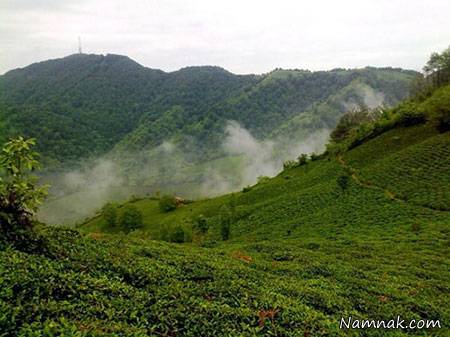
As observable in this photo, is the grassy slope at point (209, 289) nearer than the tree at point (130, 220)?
Yes

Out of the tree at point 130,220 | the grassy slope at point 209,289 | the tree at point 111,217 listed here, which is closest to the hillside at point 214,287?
the grassy slope at point 209,289

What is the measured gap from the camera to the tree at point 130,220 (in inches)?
4621

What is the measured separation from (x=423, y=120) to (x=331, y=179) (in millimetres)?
25793

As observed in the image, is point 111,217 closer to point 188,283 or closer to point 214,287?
point 188,283

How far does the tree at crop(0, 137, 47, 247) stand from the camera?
13.1m

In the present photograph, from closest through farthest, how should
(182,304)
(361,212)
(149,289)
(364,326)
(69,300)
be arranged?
(69,300)
(182,304)
(149,289)
(364,326)
(361,212)

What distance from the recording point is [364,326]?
556 inches

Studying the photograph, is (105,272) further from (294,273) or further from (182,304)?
(294,273)

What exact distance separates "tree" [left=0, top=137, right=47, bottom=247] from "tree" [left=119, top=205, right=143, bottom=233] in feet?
348

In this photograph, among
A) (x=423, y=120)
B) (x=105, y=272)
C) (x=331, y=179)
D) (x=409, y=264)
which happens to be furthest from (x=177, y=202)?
(x=105, y=272)

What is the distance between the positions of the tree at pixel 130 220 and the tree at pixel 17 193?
4182 inches

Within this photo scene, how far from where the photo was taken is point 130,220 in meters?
118

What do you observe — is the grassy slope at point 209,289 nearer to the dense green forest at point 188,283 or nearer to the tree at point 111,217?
the dense green forest at point 188,283

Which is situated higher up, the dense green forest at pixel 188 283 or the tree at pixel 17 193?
the tree at pixel 17 193
